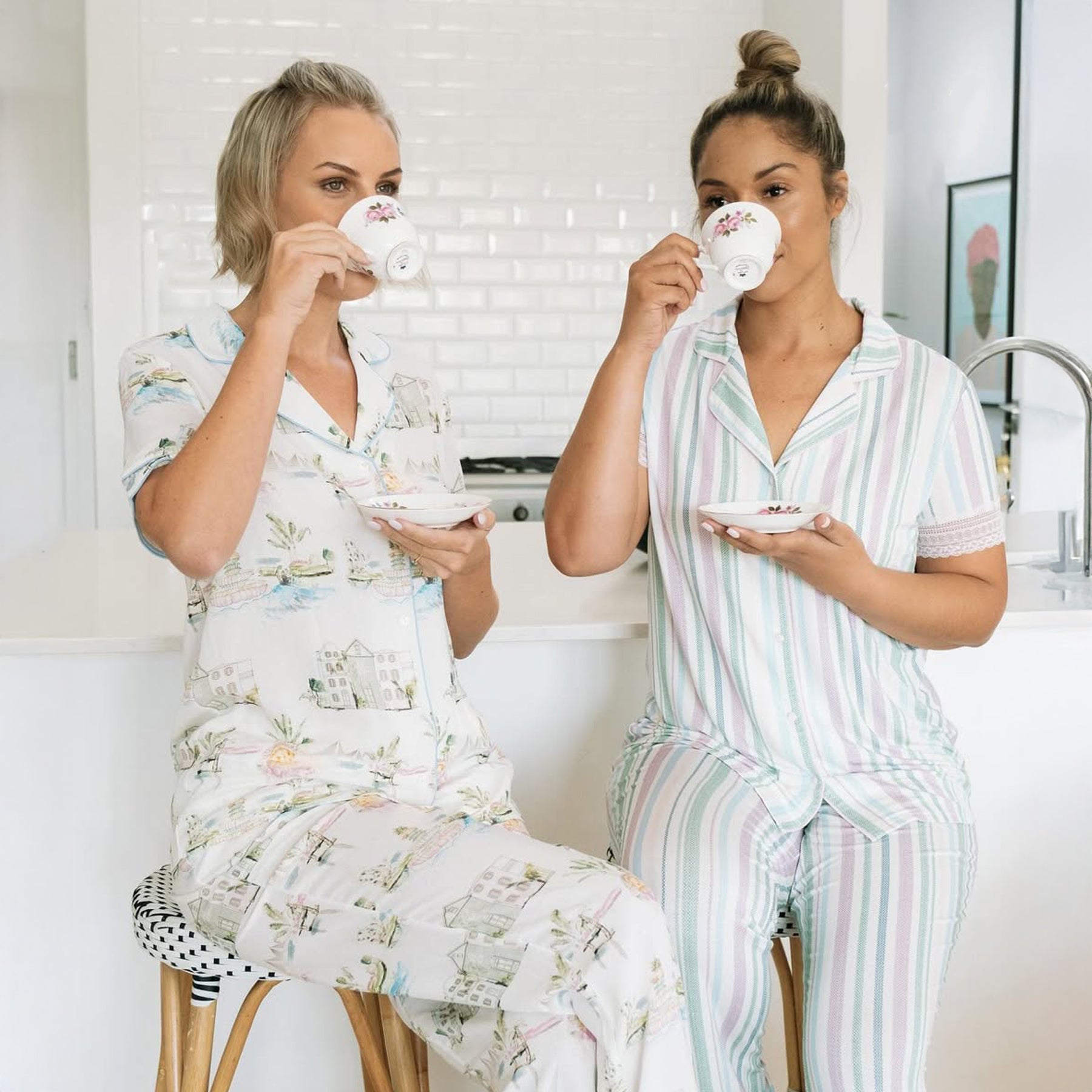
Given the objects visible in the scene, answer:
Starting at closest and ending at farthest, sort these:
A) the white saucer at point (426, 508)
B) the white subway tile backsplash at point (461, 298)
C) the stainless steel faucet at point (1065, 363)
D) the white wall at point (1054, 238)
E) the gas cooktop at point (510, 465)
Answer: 1. the white saucer at point (426, 508)
2. the stainless steel faucet at point (1065, 363)
3. the gas cooktop at point (510, 465)
4. the white subway tile backsplash at point (461, 298)
5. the white wall at point (1054, 238)

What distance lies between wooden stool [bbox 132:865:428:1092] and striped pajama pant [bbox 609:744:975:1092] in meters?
0.34

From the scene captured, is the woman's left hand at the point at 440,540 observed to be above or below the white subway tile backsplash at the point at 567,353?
below

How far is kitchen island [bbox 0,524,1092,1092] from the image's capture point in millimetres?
1798

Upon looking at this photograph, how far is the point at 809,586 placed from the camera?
63.6 inches

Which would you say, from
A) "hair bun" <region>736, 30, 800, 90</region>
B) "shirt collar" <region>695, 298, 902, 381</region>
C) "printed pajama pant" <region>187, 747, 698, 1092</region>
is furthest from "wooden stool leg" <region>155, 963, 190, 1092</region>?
"hair bun" <region>736, 30, 800, 90</region>

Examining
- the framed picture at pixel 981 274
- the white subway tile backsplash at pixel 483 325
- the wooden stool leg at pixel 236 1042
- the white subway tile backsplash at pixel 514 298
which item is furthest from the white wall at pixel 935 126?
the wooden stool leg at pixel 236 1042

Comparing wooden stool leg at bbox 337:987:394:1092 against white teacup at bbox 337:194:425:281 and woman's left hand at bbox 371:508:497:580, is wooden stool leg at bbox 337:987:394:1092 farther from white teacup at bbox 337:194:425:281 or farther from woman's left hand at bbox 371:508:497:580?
white teacup at bbox 337:194:425:281

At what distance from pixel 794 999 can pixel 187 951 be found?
0.72 metres

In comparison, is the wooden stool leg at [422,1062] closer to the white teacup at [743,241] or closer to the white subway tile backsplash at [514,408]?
the white teacup at [743,241]

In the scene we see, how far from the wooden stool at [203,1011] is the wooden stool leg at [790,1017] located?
45 cm

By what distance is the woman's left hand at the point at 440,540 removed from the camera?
141 cm

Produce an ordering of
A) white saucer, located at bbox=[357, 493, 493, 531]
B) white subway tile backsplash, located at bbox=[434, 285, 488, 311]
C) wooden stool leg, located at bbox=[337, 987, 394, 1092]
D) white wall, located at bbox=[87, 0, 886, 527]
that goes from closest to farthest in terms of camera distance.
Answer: white saucer, located at bbox=[357, 493, 493, 531] < wooden stool leg, located at bbox=[337, 987, 394, 1092] < white wall, located at bbox=[87, 0, 886, 527] < white subway tile backsplash, located at bbox=[434, 285, 488, 311]

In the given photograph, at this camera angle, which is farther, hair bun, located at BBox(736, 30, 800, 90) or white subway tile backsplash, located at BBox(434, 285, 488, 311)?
white subway tile backsplash, located at BBox(434, 285, 488, 311)

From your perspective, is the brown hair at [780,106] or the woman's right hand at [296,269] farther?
the brown hair at [780,106]
